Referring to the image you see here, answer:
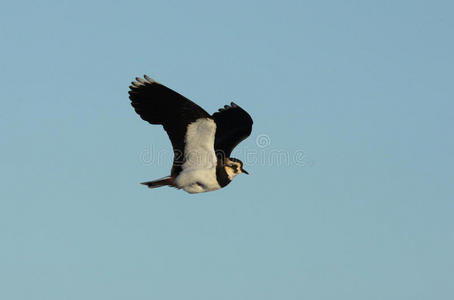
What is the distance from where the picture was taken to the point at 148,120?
15.0 m

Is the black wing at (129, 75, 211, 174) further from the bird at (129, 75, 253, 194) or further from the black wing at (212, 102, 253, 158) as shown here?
the black wing at (212, 102, 253, 158)

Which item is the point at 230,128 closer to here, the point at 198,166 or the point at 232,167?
the point at 232,167

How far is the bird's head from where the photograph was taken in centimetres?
1574

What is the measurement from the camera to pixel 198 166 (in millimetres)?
15266

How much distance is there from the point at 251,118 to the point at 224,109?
95 centimetres

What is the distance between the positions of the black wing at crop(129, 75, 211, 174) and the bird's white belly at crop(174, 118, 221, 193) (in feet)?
0.58

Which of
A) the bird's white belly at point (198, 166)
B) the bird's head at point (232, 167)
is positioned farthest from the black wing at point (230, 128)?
the bird's white belly at point (198, 166)

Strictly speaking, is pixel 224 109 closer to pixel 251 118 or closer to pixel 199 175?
pixel 251 118

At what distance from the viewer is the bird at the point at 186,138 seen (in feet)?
47.8

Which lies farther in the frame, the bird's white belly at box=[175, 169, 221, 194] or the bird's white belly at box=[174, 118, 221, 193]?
the bird's white belly at box=[175, 169, 221, 194]

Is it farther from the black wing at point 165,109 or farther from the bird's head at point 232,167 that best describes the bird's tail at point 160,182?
the bird's head at point 232,167

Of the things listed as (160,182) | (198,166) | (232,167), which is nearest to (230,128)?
(232,167)

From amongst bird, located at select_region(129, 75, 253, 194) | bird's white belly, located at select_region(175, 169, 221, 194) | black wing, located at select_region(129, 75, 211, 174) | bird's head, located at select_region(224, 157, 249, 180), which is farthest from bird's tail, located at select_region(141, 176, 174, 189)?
bird's head, located at select_region(224, 157, 249, 180)

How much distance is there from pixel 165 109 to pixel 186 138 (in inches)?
26.7
